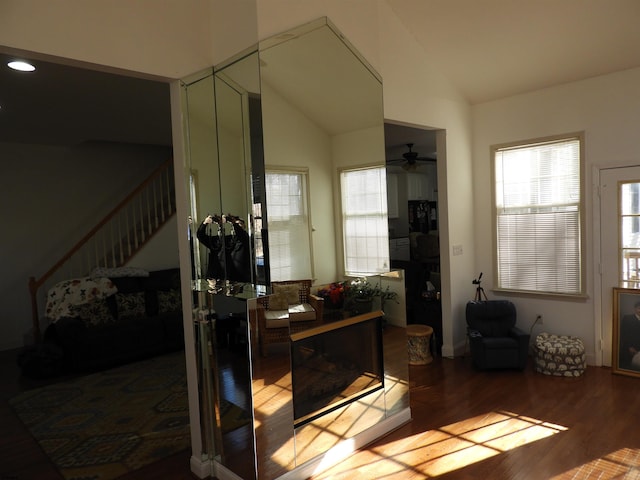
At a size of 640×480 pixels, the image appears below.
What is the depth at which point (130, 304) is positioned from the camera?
5641 millimetres

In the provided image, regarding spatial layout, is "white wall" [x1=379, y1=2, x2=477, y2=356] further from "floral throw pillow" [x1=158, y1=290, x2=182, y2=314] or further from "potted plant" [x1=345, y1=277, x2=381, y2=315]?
"floral throw pillow" [x1=158, y1=290, x2=182, y2=314]

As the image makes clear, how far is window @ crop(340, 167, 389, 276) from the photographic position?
3082 millimetres

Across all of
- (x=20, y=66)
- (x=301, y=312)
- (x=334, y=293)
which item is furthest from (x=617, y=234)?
(x=20, y=66)

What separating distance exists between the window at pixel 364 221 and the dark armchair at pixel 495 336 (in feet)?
A: 5.75

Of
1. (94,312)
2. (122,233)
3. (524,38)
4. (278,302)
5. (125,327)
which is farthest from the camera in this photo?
(122,233)

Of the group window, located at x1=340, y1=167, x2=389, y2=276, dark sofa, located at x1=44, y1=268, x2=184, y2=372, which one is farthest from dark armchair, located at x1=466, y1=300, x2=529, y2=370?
dark sofa, located at x1=44, y1=268, x2=184, y2=372

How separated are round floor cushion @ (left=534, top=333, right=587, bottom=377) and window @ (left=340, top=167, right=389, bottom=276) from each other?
2.11 metres

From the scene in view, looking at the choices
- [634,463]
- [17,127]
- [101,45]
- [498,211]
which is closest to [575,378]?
[634,463]

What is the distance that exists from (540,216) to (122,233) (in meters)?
5.67

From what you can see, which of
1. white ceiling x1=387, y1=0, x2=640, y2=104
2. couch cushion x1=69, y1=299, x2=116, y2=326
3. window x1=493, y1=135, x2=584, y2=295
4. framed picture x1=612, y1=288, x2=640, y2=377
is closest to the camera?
white ceiling x1=387, y1=0, x2=640, y2=104

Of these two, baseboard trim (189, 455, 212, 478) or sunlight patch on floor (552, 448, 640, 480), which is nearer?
sunlight patch on floor (552, 448, 640, 480)

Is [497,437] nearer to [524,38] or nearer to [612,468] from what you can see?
[612,468]

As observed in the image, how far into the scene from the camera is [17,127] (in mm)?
5184

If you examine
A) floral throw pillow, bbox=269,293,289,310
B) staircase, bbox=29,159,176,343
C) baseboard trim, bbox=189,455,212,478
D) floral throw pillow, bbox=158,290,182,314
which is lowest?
baseboard trim, bbox=189,455,212,478
